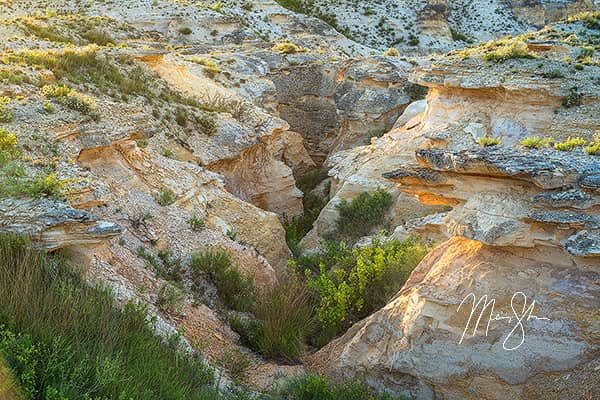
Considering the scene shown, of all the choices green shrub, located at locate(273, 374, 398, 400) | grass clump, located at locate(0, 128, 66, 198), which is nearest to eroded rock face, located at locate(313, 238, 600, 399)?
green shrub, located at locate(273, 374, 398, 400)

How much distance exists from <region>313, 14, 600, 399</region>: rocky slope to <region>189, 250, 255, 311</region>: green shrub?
2.15 m

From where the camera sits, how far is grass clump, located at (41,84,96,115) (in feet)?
40.1

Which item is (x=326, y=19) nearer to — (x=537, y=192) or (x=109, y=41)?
(x=109, y=41)

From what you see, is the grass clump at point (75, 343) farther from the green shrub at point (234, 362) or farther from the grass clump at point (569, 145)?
the grass clump at point (569, 145)

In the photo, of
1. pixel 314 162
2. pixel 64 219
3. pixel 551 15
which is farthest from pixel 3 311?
→ pixel 551 15

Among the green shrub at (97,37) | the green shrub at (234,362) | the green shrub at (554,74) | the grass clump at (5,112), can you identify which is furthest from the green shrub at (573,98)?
the green shrub at (97,37)

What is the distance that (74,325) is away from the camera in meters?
5.81

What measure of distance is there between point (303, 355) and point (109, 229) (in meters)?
3.61

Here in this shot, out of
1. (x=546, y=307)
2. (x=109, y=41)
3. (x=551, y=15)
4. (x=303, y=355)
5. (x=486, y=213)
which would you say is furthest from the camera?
(x=551, y=15)

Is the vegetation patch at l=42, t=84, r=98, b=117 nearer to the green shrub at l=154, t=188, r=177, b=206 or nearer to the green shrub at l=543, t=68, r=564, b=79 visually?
the green shrub at l=154, t=188, r=177, b=206

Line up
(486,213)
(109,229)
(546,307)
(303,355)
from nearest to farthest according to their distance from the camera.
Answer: (546,307), (486,213), (109,229), (303,355)

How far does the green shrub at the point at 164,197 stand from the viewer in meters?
12.2

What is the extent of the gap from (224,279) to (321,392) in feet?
12.5

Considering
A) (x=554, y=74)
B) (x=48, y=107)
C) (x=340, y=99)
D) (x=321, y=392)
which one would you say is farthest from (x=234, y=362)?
(x=340, y=99)
